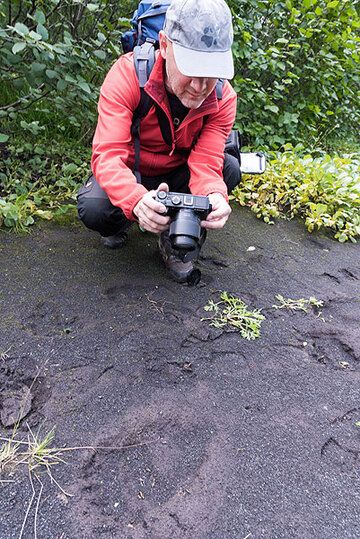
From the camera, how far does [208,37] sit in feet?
5.63

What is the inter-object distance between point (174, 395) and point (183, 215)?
2.41 feet

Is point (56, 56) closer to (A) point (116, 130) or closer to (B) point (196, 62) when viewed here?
(A) point (116, 130)

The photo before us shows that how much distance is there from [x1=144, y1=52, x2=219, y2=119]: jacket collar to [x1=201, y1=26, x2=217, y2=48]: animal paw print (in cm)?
25

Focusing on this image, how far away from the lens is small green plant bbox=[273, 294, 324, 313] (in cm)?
236

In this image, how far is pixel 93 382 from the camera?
5.60 feet

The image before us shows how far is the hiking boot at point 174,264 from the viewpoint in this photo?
2.42 m

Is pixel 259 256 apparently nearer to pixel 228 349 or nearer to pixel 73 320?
pixel 228 349

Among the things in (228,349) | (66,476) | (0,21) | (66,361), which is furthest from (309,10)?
(66,476)

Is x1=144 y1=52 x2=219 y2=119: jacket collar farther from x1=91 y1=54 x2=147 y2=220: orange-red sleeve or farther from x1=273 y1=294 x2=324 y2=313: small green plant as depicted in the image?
x1=273 y1=294 x2=324 y2=313: small green plant

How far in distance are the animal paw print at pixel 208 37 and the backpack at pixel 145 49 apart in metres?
0.36

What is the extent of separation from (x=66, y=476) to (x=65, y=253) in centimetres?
143

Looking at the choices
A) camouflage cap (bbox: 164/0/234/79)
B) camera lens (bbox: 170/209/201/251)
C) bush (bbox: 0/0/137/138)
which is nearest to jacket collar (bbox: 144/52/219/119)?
camouflage cap (bbox: 164/0/234/79)

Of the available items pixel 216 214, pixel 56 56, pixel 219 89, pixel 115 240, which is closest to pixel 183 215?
pixel 216 214

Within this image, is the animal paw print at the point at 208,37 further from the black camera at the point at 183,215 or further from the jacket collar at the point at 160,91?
the black camera at the point at 183,215
